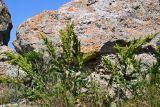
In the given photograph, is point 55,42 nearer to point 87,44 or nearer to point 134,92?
point 87,44

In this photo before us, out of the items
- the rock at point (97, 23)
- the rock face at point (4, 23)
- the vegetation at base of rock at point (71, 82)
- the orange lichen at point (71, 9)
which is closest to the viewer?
the vegetation at base of rock at point (71, 82)

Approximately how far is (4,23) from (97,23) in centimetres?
654

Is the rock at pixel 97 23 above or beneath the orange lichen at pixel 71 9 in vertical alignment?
beneath

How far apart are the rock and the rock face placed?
5.29 meters

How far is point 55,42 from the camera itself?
28.5ft

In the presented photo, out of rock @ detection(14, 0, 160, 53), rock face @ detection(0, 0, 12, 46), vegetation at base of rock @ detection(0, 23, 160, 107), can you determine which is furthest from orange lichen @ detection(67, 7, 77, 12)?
rock face @ detection(0, 0, 12, 46)

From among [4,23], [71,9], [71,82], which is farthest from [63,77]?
[4,23]

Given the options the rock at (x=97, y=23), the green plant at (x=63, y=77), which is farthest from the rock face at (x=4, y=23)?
the green plant at (x=63, y=77)

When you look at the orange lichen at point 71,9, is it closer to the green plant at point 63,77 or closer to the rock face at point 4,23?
the green plant at point 63,77

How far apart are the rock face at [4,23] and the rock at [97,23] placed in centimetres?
529

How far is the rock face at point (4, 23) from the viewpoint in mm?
14648

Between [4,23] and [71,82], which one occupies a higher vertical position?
[4,23]

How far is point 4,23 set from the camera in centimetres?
1480

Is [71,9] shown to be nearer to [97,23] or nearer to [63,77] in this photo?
[97,23]
